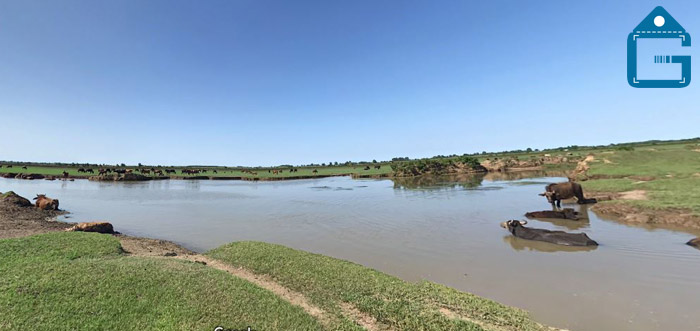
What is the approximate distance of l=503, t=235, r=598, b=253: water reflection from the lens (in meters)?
11.6

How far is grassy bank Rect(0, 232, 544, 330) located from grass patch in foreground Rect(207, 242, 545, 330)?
0.09ft

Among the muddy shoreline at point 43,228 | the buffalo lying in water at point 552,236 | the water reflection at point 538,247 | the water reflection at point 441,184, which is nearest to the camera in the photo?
the water reflection at point 538,247

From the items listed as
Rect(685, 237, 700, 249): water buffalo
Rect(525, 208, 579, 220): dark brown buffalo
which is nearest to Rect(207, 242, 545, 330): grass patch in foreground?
Rect(685, 237, 700, 249): water buffalo

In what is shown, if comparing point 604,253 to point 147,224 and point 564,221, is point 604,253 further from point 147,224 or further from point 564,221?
point 147,224

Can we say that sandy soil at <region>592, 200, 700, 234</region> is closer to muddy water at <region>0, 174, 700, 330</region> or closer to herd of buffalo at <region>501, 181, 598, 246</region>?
muddy water at <region>0, 174, 700, 330</region>

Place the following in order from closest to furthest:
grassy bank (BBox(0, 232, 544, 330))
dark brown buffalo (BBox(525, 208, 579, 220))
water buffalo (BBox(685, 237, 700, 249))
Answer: grassy bank (BBox(0, 232, 544, 330)) → water buffalo (BBox(685, 237, 700, 249)) → dark brown buffalo (BBox(525, 208, 579, 220))

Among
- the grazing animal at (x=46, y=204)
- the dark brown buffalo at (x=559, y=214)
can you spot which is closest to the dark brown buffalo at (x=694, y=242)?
the dark brown buffalo at (x=559, y=214)

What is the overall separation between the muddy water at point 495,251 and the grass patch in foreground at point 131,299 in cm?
549

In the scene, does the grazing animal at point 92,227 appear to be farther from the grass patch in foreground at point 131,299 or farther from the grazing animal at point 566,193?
the grazing animal at point 566,193

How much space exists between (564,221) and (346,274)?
50.6 feet

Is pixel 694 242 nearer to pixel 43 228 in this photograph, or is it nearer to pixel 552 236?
pixel 552 236

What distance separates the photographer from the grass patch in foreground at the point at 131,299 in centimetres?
541

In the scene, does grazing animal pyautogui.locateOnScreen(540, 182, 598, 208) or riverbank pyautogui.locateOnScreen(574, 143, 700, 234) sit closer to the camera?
riverbank pyautogui.locateOnScreen(574, 143, 700, 234)

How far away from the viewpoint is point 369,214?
70.5 feet
